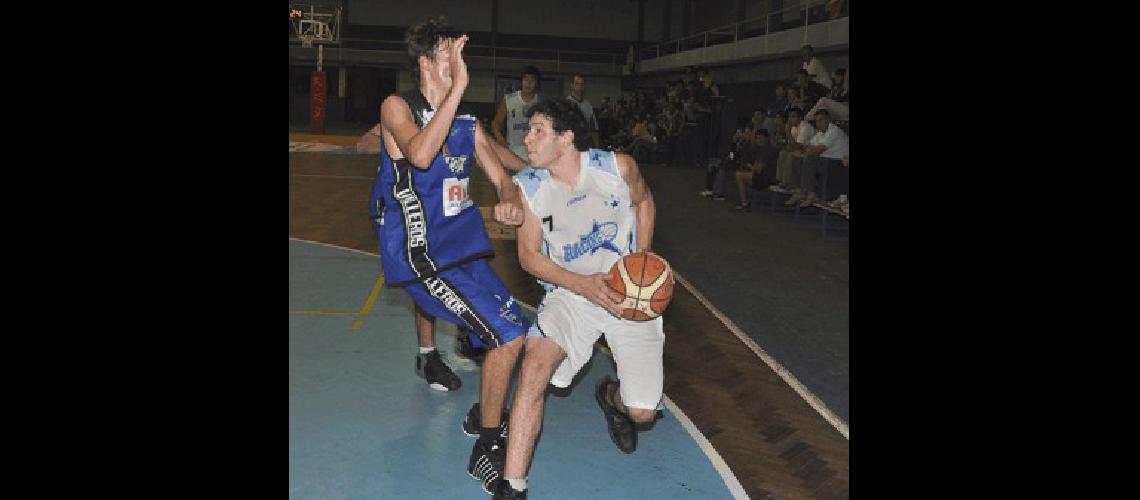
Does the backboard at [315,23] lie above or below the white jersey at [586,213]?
above

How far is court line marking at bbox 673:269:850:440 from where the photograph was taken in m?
4.56

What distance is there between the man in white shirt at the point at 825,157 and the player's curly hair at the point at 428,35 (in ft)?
27.4

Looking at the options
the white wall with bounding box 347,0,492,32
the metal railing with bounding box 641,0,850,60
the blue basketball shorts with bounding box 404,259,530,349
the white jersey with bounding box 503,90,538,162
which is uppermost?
the white wall with bounding box 347,0,492,32

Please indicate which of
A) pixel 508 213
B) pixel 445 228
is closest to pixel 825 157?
pixel 445 228

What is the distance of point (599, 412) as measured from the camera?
4.61 m

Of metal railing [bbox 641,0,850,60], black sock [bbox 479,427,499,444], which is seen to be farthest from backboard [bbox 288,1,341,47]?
black sock [bbox 479,427,499,444]

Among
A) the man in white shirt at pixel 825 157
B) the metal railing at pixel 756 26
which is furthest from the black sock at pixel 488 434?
the metal railing at pixel 756 26

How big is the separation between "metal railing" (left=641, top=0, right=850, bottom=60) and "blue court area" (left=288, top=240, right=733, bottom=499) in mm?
13623

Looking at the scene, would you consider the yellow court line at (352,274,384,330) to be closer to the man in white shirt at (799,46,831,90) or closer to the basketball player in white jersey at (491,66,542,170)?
the basketball player in white jersey at (491,66,542,170)

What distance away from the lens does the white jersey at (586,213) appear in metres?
3.69

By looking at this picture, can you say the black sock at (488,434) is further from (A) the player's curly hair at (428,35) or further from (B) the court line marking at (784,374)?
(B) the court line marking at (784,374)
